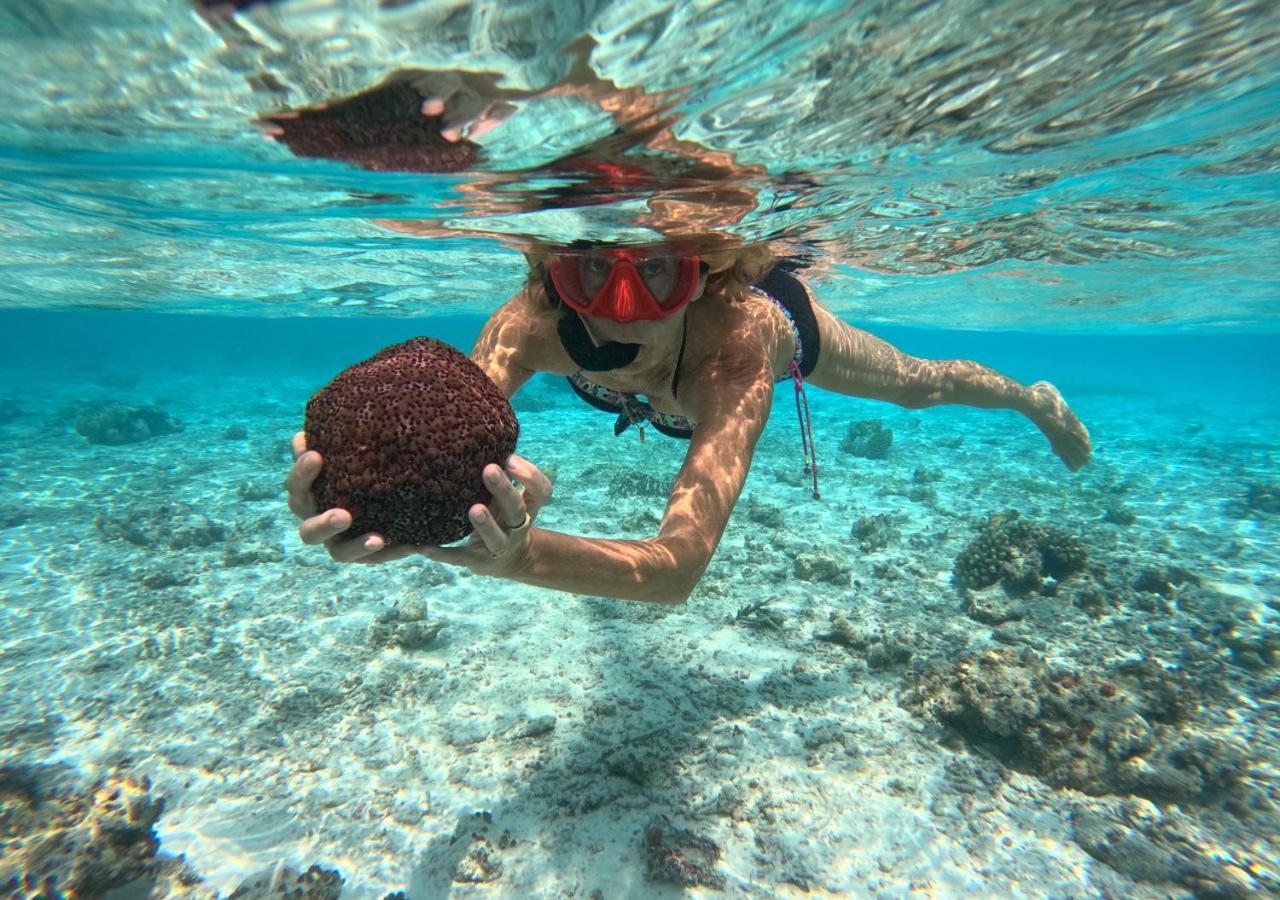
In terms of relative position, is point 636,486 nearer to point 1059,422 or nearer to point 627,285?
point 1059,422

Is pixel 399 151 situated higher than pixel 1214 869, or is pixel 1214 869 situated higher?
pixel 399 151

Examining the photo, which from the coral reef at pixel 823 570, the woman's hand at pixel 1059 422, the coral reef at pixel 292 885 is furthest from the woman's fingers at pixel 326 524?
the woman's hand at pixel 1059 422

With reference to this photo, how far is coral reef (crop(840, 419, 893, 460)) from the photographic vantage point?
1771 cm

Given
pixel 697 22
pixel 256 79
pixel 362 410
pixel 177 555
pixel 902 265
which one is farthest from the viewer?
pixel 902 265

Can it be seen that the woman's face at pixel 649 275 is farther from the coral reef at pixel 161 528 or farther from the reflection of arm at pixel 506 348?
the coral reef at pixel 161 528

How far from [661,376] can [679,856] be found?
3.52 meters

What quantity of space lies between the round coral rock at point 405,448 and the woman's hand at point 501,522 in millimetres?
57

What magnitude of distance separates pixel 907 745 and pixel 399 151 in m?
7.61

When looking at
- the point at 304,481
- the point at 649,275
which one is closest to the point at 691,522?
the point at 304,481

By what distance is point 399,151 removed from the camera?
5.79 metres

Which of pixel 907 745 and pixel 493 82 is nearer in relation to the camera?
pixel 493 82

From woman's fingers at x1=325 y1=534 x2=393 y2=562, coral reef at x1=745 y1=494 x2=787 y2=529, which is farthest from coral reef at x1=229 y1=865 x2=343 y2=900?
coral reef at x1=745 y1=494 x2=787 y2=529

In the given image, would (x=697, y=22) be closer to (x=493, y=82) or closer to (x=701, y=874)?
(x=493, y=82)

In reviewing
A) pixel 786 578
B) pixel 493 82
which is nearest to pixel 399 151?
pixel 493 82
